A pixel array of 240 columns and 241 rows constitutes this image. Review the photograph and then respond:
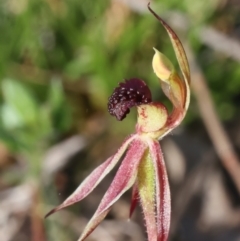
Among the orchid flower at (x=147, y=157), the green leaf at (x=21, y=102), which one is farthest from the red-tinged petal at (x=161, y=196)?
the green leaf at (x=21, y=102)

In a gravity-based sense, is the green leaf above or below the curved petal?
below

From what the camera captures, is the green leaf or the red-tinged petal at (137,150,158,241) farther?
the green leaf

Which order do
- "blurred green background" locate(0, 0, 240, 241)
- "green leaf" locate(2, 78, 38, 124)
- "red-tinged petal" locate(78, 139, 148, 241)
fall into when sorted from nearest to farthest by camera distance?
"red-tinged petal" locate(78, 139, 148, 241)
"green leaf" locate(2, 78, 38, 124)
"blurred green background" locate(0, 0, 240, 241)

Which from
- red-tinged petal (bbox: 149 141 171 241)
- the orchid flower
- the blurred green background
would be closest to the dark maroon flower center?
the orchid flower

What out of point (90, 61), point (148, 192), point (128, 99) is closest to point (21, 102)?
point (90, 61)

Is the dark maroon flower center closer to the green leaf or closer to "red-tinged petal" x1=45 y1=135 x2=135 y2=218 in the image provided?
"red-tinged petal" x1=45 y1=135 x2=135 y2=218

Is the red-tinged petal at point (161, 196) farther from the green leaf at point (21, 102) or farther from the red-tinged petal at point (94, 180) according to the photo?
the green leaf at point (21, 102)

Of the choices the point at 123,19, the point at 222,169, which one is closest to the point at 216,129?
the point at 222,169
